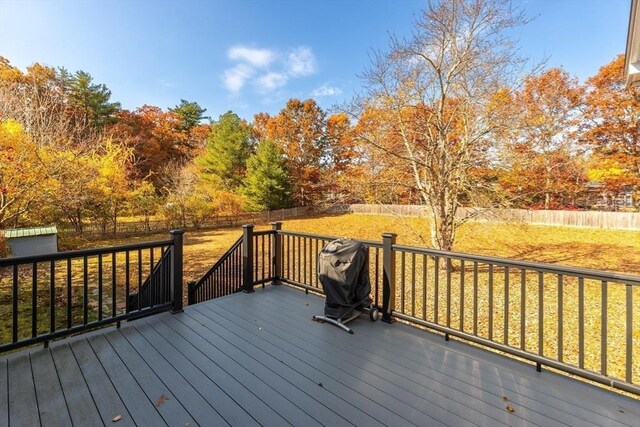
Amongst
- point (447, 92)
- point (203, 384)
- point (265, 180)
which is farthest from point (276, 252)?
point (265, 180)

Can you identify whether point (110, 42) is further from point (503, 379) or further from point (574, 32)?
point (574, 32)

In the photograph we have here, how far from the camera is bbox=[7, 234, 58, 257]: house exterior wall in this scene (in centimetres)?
759

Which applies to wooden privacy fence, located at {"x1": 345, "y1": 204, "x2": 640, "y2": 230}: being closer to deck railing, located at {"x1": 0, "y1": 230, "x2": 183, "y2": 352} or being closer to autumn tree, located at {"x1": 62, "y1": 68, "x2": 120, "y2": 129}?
deck railing, located at {"x1": 0, "y1": 230, "x2": 183, "y2": 352}

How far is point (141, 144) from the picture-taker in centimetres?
2159

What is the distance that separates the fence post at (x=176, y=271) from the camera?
3209 millimetres

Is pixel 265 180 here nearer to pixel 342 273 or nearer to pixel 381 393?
pixel 342 273

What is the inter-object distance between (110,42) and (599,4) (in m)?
14.6

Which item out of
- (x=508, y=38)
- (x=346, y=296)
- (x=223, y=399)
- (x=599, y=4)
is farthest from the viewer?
(x=599, y=4)

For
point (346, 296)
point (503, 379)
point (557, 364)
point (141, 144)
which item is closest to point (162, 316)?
point (346, 296)

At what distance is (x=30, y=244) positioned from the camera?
7785 millimetres

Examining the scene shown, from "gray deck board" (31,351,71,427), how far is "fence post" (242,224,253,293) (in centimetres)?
208

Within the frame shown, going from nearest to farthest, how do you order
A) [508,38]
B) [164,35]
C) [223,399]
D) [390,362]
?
[223,399] < [390,362] < [508,38] < [164,35]

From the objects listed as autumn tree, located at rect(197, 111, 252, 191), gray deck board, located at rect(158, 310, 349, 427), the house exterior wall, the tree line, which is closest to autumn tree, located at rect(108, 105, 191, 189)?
autumn tree, located at rect(197, 111, 252, 191)

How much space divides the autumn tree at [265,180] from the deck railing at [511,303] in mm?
13431
